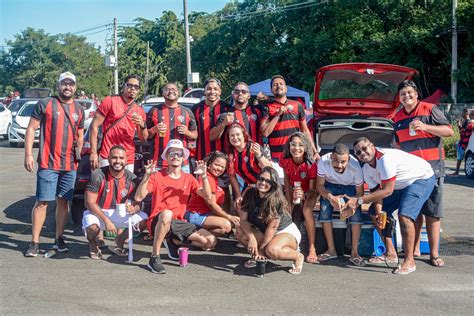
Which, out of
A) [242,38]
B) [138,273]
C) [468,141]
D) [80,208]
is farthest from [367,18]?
[138,273]

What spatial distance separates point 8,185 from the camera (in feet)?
37.5

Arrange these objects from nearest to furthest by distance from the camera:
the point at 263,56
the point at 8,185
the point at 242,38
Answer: the point at 8,185 < the point at 263,56 < the point at 242,38

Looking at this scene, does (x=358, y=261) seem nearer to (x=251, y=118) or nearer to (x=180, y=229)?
(x=180, y=229)

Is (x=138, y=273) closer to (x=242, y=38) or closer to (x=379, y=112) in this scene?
(x=379, y=112)

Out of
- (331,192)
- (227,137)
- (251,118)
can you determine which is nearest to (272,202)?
(331,192)

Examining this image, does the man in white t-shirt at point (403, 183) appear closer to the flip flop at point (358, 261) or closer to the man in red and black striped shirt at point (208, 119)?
the flip flop at point (358, 261)

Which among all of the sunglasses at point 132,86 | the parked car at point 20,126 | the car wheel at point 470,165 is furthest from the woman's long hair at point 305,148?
the parked car at point 20,126

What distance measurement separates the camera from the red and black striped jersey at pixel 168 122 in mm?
6965

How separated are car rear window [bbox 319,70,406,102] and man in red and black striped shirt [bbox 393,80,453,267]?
1440 millimetres

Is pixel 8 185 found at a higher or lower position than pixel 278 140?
lower

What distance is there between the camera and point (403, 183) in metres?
6.01

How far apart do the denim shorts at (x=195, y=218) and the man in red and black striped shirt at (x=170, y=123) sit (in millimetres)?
567

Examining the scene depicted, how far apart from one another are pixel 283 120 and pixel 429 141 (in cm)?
171

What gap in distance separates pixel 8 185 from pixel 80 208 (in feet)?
13.5
